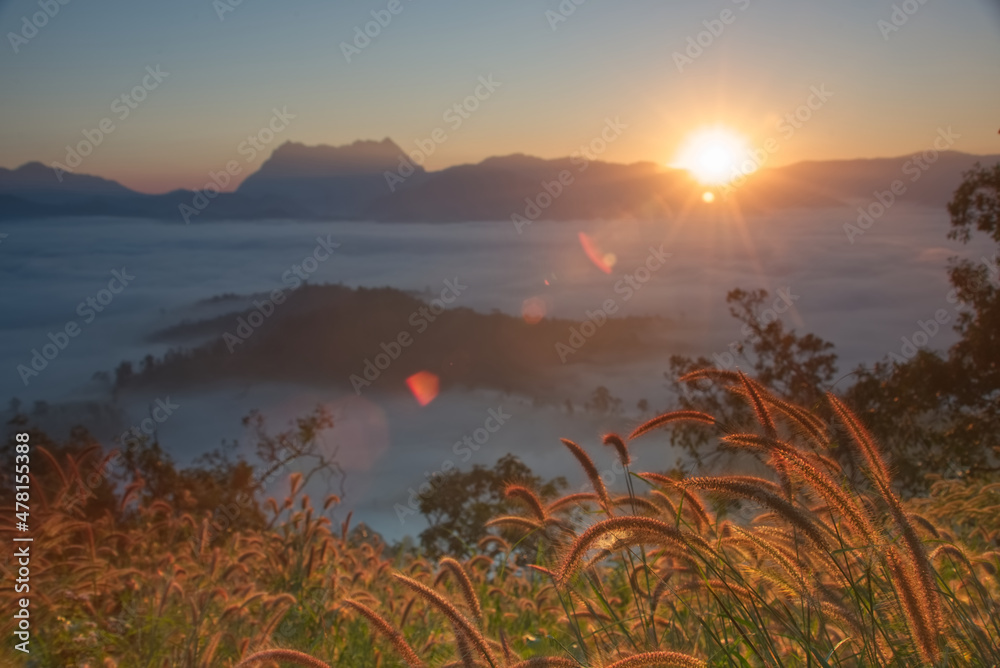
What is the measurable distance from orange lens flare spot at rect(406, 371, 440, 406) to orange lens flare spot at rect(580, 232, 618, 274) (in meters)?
8.88

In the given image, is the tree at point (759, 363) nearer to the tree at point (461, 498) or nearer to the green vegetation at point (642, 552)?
the green vegetation at point (642, 552)

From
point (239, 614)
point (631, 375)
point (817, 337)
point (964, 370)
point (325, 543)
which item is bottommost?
point (239, 614)

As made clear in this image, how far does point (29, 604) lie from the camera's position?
14.6 feet

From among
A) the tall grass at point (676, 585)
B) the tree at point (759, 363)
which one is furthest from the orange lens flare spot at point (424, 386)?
the tall grass at point (676, 585)

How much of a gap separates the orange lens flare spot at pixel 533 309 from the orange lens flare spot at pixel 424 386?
4.49 m

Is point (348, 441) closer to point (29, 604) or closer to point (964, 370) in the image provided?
point (29, 604)

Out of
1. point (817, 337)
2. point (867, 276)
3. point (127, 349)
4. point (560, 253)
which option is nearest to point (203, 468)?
point (817, 337)

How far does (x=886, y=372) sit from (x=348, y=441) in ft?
29.2

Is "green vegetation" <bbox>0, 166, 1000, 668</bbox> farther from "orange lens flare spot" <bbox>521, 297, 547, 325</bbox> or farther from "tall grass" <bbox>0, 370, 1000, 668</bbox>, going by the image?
"orange lens flare spot" <bbox>521, 297, 547, 325</bbox>

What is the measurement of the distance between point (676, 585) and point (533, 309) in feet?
87.5

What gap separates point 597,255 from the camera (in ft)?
118

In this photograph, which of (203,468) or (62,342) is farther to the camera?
(203,468)

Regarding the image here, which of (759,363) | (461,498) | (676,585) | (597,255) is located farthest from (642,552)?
(597,255)

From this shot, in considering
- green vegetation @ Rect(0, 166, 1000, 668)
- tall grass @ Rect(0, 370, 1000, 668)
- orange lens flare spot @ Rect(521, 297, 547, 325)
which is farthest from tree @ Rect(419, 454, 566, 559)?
orange lens flare spot @ Rect(521, 297, 547, 325)
